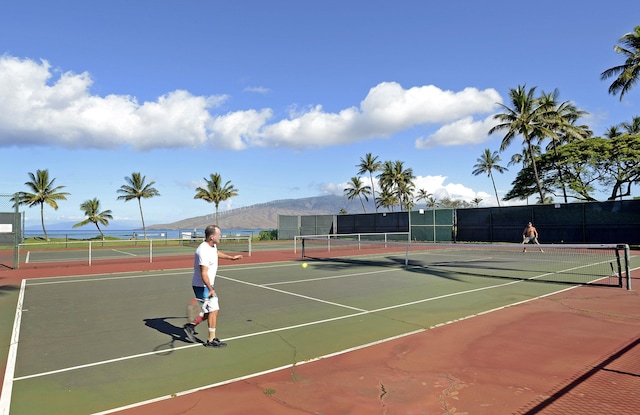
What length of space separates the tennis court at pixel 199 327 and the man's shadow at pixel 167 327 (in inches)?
1.4

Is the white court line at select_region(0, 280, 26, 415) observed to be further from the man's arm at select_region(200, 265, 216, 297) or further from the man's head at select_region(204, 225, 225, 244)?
the man's head at select_region(204, 225, 225, 244)

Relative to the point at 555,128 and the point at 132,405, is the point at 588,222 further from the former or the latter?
the point at 132,405

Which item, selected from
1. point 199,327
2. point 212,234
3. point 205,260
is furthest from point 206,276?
point 199,327

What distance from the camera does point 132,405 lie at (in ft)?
14.0

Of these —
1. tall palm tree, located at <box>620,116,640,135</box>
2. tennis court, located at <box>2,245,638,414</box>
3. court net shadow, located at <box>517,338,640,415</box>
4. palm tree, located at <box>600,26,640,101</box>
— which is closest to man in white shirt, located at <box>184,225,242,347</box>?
tennis court, located at <box>2,245,638,414</box>

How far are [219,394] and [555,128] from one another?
159ft

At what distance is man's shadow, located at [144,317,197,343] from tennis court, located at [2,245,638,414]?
34 millimetres

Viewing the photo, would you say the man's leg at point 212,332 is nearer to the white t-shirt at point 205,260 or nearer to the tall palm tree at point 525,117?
the white t-shirt at point 205,260

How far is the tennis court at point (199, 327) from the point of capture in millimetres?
4891

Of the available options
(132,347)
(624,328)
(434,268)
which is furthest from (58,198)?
(624,328)

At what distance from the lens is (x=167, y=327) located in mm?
7547

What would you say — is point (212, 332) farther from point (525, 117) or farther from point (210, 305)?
point (525, 117)

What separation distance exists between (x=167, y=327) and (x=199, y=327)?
2.01ft

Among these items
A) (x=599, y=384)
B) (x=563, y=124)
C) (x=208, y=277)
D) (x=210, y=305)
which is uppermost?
(x=563, y=124)
